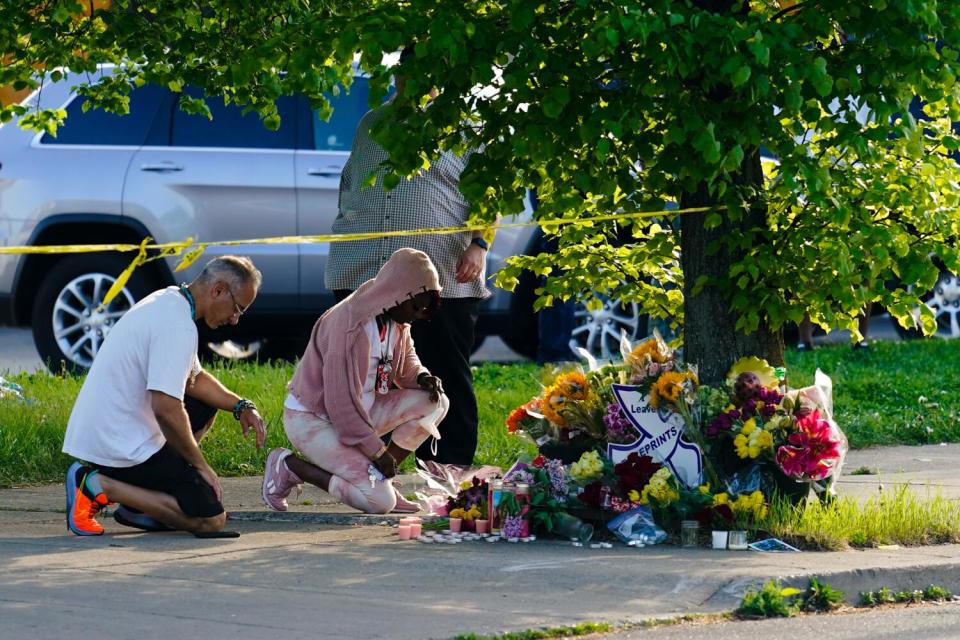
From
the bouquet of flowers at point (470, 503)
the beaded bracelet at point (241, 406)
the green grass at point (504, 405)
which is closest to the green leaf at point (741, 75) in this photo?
the bouquet of flowers at point (470, 503)

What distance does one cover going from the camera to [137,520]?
22.2 feet

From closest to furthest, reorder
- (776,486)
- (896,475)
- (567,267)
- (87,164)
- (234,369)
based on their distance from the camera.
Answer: (776,486), (567,267), (896,475), (234,369), (87,164)

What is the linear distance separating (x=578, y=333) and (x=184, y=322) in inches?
262

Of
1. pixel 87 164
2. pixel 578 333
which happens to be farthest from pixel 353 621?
pixel 578 333

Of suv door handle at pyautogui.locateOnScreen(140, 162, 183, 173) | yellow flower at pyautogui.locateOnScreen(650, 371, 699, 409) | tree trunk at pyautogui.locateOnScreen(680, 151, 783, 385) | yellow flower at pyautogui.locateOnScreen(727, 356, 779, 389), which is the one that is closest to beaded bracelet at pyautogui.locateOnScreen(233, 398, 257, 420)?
yellow flower at pyautogui.locateOnScreen(650, 371, 699, 409)

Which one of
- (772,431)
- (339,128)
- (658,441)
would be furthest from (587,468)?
(339,128)

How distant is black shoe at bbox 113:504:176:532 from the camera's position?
672cm

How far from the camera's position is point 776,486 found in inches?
252

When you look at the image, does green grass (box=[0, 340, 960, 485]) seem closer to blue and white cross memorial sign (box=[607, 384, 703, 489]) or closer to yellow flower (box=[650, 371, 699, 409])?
blue and white cross memorial sign (box=[607, 384, 703, 489])

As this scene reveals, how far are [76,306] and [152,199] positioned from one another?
2.93 ft

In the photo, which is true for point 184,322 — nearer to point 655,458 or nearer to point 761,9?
point 655,458

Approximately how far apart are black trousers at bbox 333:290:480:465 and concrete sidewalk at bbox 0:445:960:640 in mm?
1132

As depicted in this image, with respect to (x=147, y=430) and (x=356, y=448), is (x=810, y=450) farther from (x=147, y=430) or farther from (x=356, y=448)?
(x=147, y=430)

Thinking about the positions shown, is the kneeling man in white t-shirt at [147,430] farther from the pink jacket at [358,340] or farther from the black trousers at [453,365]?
the black trousers at [453,365]
